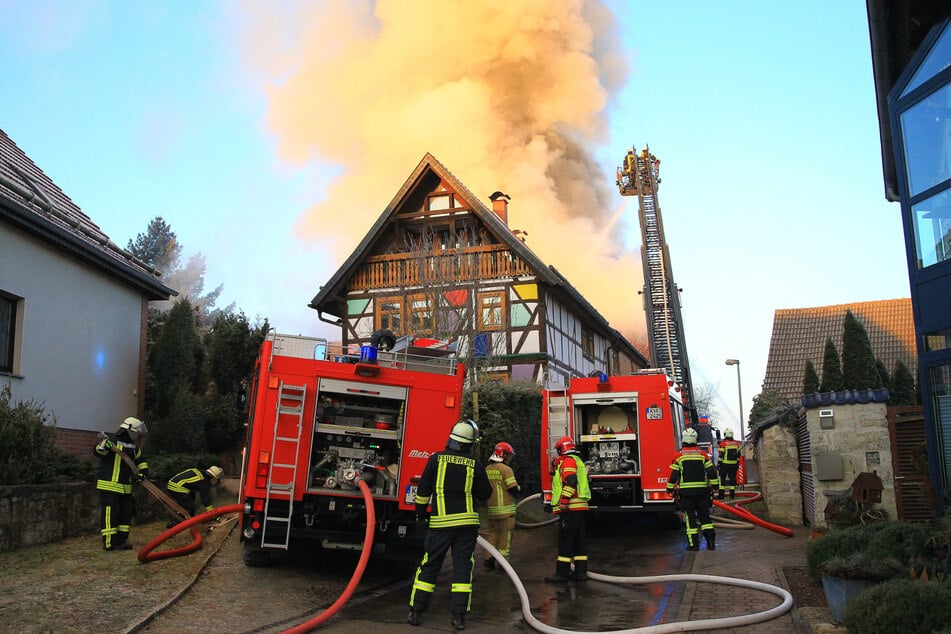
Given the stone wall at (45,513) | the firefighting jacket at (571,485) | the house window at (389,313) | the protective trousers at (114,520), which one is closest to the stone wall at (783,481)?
the firefighting jacket at (571,485)

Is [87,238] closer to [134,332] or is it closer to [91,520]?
[134,332]

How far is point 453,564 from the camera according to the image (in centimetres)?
734

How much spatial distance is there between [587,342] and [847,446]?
61.2 feet

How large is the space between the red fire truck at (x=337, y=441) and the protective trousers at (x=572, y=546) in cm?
159

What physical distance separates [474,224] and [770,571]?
17.2 m

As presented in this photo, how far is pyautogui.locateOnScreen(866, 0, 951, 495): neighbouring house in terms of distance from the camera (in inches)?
346

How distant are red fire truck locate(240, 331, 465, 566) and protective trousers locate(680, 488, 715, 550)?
11.9ft

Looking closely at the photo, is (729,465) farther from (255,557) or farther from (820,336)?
(820,336)

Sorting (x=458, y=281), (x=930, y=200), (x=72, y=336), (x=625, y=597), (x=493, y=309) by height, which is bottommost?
(x=625, y=597)

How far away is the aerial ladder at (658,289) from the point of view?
82.8ft

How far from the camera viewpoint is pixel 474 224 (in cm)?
2505

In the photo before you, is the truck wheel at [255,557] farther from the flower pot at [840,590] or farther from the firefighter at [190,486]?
the flower pot at [840,590]

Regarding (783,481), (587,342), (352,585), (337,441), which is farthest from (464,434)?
(587,342)

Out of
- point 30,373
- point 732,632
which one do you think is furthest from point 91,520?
point 732,632
